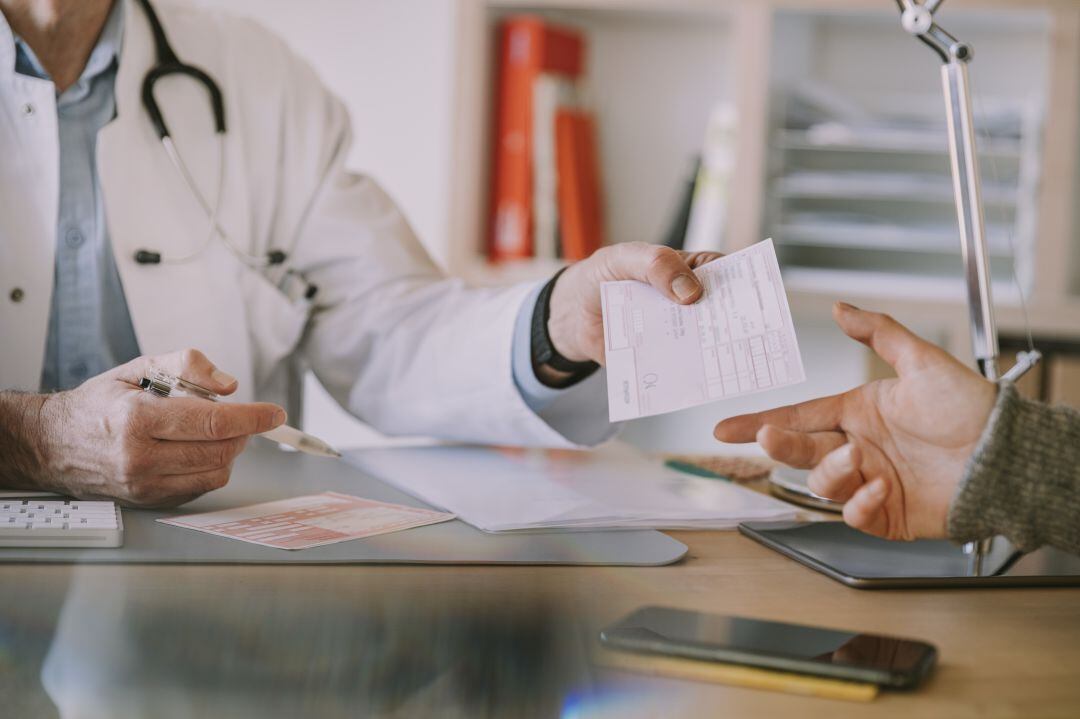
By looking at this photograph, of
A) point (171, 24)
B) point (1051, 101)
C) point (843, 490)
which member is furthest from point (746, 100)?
point (843, 490)

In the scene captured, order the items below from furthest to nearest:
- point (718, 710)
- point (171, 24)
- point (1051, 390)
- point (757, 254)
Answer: point (1051, 390) → point (171, 24) → point (757, 254) → point (718, 710)

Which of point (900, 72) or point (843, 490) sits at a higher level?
point (900, 72)

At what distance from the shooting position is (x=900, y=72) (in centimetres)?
242

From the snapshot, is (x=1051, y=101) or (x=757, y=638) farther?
(x=1051, y=101)

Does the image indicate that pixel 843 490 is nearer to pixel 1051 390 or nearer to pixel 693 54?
pixel 1051 390

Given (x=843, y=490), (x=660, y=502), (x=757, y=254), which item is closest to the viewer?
(x=843, y=490)

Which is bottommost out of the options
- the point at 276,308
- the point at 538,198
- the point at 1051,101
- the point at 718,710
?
the point at 718,710

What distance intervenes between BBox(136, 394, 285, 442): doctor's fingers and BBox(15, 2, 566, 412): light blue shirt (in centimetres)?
42

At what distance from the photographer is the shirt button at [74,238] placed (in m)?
1.30

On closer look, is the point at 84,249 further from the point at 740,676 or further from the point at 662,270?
the point at 740,676

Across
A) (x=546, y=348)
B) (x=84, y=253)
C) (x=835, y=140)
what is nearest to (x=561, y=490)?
(x=546, y=348)

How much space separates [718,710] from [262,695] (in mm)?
238

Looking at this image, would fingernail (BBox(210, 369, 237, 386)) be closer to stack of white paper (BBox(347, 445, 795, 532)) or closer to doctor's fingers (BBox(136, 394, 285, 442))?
doctor's fingers (BBox(136, 394, 285, 442))

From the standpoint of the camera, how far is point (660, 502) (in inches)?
39.7
